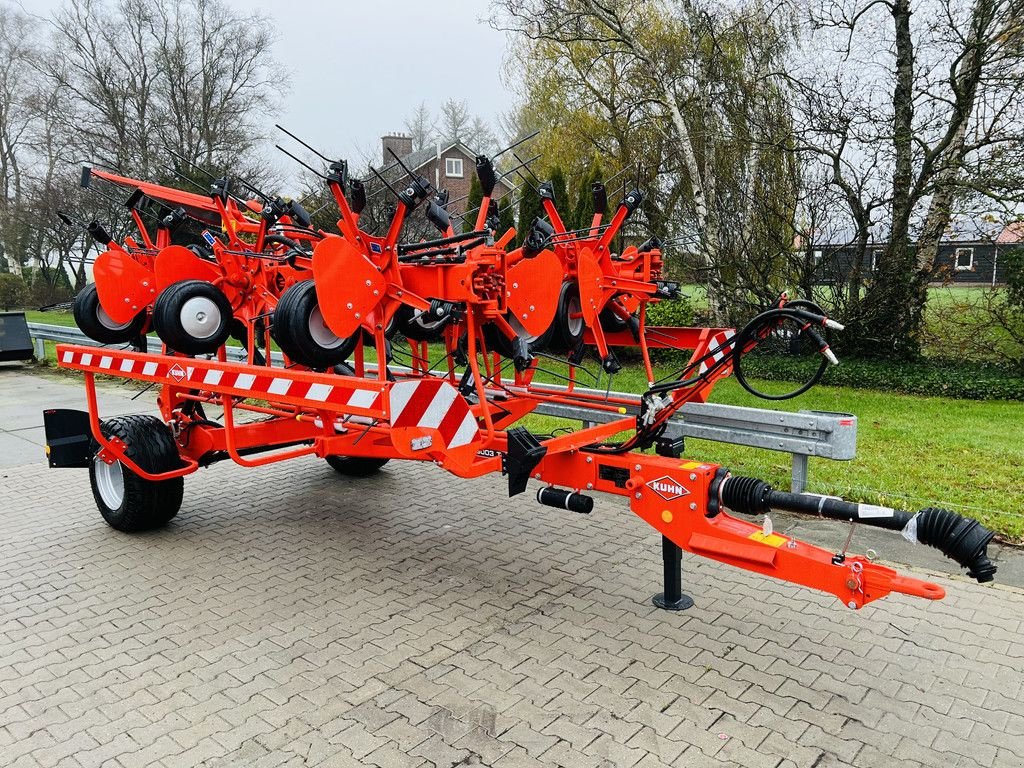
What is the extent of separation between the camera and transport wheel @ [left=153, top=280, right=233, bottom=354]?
16.3 ft

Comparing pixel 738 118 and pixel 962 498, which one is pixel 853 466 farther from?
pixel 738 118

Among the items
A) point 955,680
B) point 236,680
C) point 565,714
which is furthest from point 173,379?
point 955,680

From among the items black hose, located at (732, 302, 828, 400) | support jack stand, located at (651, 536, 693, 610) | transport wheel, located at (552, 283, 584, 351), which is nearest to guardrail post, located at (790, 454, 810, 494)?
support jack stand, located at (651, 536, 693, 610)

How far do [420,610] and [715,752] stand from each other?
183 cm

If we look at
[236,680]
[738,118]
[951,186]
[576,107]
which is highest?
[576,107]

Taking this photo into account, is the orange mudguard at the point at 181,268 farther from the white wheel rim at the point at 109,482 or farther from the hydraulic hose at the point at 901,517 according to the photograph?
the hydraulic hose at the point at 901,517

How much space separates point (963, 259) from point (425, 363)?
9094 mm

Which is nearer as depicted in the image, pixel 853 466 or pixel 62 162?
pixel 853 466

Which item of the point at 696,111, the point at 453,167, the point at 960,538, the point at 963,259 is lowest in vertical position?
the point at 960,538

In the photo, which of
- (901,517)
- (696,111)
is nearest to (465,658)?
(901,517)

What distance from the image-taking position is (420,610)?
425cm

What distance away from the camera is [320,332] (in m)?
4.34

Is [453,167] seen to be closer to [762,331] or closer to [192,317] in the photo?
[192,317]

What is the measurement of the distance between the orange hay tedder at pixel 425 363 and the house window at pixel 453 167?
33.0m
